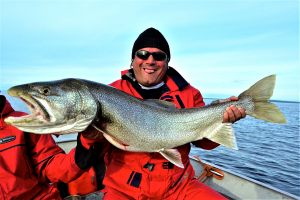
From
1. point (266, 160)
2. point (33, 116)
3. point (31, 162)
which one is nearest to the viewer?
point (33, 116)

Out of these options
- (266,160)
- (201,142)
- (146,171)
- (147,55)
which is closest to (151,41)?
(147,55)

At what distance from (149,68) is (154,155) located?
1.29 meters

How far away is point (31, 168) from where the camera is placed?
4.03 meters

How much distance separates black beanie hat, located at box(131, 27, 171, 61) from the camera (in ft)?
15.9

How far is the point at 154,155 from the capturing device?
4230 mm

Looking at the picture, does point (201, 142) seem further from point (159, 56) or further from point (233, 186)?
point (233, 186)

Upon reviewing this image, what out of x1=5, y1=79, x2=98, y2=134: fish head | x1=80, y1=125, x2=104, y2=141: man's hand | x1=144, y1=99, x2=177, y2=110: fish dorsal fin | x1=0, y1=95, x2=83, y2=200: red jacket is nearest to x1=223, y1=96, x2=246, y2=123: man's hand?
x1=144, y1=99, x2=177, y2=110: fish dorsal fin

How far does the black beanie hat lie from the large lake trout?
123cm

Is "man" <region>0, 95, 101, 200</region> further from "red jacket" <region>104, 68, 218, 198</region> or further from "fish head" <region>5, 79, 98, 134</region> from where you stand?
"fish head" <region>5, 79, 98, 134</region>

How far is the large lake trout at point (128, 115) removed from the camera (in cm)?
319

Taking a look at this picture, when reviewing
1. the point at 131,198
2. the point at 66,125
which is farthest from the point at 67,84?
the point at 131,198

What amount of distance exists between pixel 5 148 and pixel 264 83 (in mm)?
3422

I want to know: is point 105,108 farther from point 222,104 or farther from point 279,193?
point 279,193

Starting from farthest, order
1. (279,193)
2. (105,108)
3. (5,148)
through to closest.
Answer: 1. (279,193)
2. (5,148)
3. (105,108)
